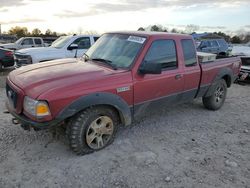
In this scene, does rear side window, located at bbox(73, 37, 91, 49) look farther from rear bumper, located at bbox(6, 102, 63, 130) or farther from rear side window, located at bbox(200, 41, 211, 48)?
rear side window, located at bbox(200, 41, 211, 48)

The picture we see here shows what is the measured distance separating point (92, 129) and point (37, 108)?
3.00ft

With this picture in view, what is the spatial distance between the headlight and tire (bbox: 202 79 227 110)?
159 inches

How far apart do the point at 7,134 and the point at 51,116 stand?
64.2 inches

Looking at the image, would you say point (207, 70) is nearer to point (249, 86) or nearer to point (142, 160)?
point (142, 160)

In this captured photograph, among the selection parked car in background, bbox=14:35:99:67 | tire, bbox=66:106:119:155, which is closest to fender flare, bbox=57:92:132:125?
tire, bbox=66:106:119:155

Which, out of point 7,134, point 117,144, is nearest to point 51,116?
point 117,144

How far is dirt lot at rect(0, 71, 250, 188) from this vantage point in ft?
10.0

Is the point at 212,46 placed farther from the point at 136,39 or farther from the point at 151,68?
the point at 151,68

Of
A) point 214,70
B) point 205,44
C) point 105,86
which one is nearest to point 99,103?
point 105,86

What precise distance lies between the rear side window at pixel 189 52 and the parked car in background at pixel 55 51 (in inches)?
161

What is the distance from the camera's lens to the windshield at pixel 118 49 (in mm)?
3820

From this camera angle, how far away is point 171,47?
14.1 feet

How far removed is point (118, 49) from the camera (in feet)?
13.2

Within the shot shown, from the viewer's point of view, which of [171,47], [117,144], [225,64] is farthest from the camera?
[225,64]
